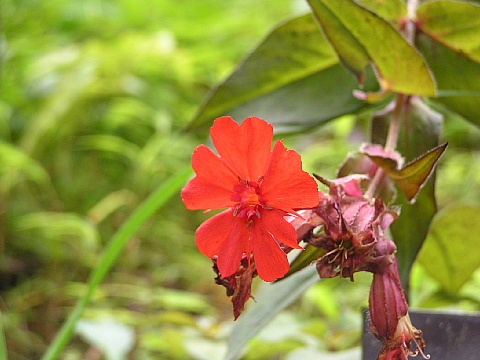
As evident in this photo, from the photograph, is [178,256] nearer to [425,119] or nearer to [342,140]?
[342,140]

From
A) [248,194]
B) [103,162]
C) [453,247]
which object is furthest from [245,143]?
[103,162]

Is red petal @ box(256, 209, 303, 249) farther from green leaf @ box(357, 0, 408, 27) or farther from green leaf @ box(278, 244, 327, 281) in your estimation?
green leaf @ box(357, 0, 408, 27)

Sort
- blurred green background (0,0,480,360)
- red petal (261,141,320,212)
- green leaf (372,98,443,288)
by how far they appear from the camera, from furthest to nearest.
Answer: blurred green background (0,0,480,360), green leaf (372,98,443,288), red petal (261,141,320,212)

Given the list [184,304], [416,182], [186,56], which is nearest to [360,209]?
[416,182]

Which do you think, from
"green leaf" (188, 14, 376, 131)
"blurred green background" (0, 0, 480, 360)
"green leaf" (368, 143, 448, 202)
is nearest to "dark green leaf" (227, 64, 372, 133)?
"green leaf" (188, 14, 376, 131)

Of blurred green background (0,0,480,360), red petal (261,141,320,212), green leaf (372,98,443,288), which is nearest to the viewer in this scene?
red petal (261,141,320,212)

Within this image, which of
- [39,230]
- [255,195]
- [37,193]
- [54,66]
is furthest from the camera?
[54,66]
